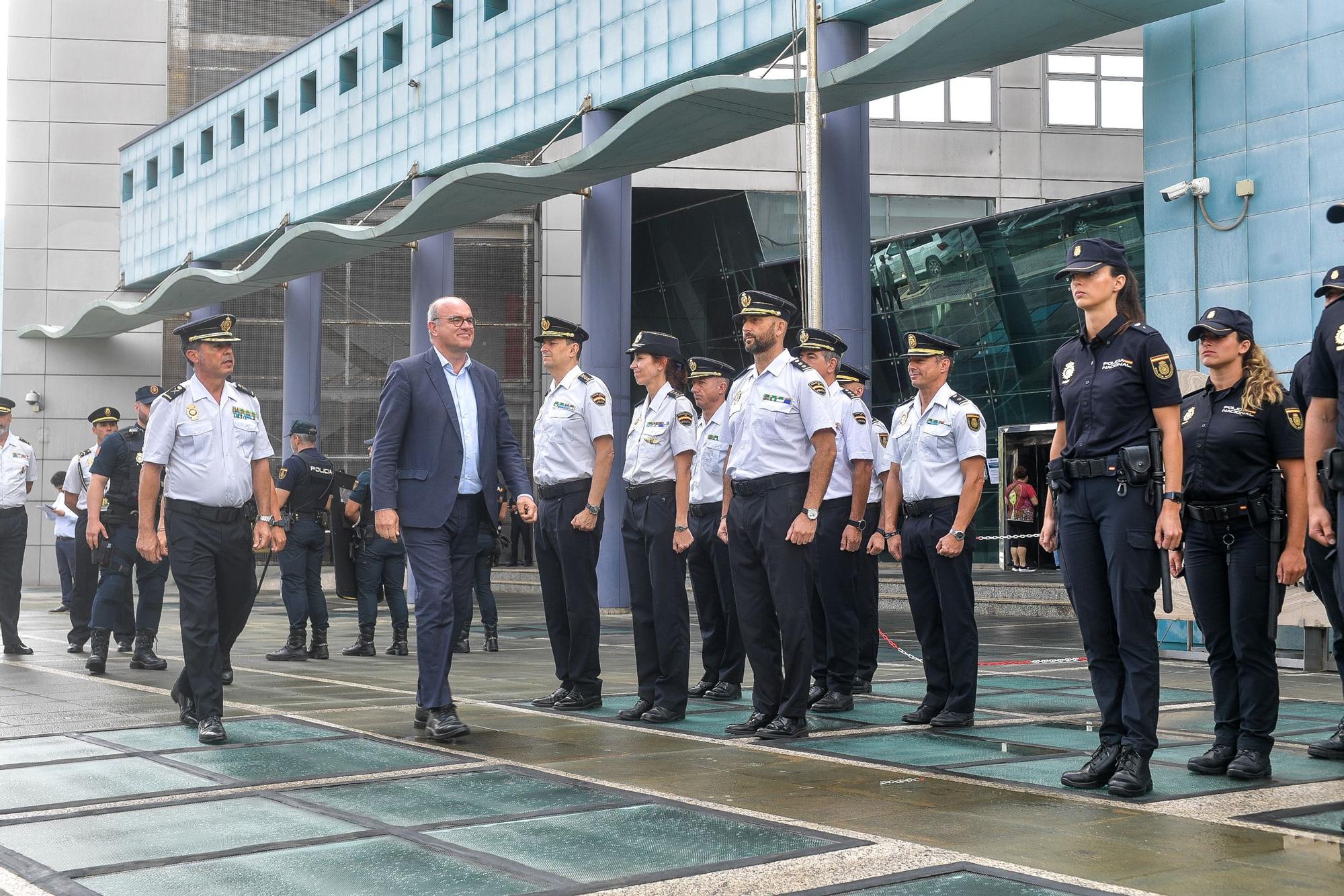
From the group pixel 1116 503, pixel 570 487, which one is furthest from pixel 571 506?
pixel 1116 503

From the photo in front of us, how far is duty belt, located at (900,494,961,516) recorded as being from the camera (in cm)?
793

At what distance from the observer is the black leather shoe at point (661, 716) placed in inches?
311

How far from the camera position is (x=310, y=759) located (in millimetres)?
6633

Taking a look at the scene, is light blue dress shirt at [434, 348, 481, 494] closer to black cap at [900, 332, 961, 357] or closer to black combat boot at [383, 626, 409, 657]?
black cap at [900, 332, 961, 357]

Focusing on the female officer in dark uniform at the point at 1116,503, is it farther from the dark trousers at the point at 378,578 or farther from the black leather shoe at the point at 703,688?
the dark trousers at the point at 378,578

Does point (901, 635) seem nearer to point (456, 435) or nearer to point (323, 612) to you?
point (323, 612)

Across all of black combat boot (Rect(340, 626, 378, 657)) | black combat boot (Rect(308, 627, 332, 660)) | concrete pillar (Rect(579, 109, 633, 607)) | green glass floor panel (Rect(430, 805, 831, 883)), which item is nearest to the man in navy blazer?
green glass floor panel (Rect(430, 805, 831, 883))

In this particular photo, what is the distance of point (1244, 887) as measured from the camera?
4.21 metres

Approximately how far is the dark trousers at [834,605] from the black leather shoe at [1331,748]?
2614 millimetres

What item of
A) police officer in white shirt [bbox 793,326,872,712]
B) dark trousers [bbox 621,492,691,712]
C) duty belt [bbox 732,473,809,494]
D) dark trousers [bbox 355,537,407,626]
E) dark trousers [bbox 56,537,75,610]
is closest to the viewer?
duty belt [bbox 732,473,809,494]

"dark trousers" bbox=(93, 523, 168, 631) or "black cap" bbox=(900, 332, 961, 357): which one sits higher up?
"black cap" bbox=(900, 332, 961, 357)

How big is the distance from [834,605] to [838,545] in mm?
365

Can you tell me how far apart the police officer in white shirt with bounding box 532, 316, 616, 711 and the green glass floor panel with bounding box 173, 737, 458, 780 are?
163 cm

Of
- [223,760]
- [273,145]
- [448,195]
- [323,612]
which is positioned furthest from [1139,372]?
[273,145]
